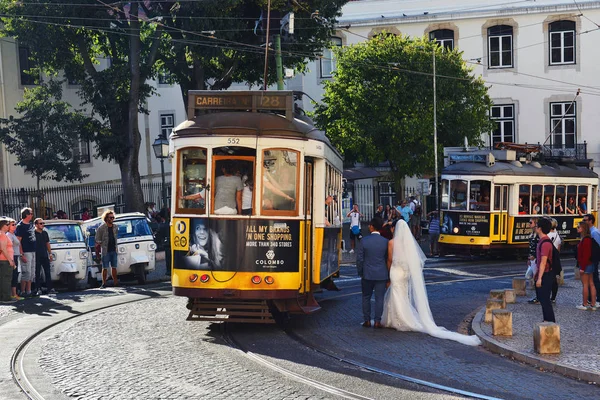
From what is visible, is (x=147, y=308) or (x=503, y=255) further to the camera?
(x=503, y=255)

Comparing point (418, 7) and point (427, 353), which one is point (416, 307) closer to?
point (427, 353)

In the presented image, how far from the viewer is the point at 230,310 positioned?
14.0m

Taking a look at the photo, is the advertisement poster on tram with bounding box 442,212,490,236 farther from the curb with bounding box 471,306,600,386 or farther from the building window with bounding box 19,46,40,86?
the building window with bounding box 19,46,40,86

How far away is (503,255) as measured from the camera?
31.5 m

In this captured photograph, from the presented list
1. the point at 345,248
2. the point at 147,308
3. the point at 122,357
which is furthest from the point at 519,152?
the point at 122,357

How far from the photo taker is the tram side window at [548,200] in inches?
1181

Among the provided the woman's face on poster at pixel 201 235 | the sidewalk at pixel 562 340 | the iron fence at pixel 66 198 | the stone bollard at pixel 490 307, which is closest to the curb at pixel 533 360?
the sidewalk at pixel 562 340

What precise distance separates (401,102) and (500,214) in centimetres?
1590

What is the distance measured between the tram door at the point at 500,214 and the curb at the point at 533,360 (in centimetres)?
1443

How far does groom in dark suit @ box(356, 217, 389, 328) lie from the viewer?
14625 mm

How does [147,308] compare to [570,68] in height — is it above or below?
below

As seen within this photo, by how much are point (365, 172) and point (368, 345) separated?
30.0 m

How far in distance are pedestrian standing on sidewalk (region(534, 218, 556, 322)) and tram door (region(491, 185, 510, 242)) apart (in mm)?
13789

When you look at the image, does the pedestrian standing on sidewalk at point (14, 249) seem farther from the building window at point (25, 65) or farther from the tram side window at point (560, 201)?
the building window at point (25, 65)
